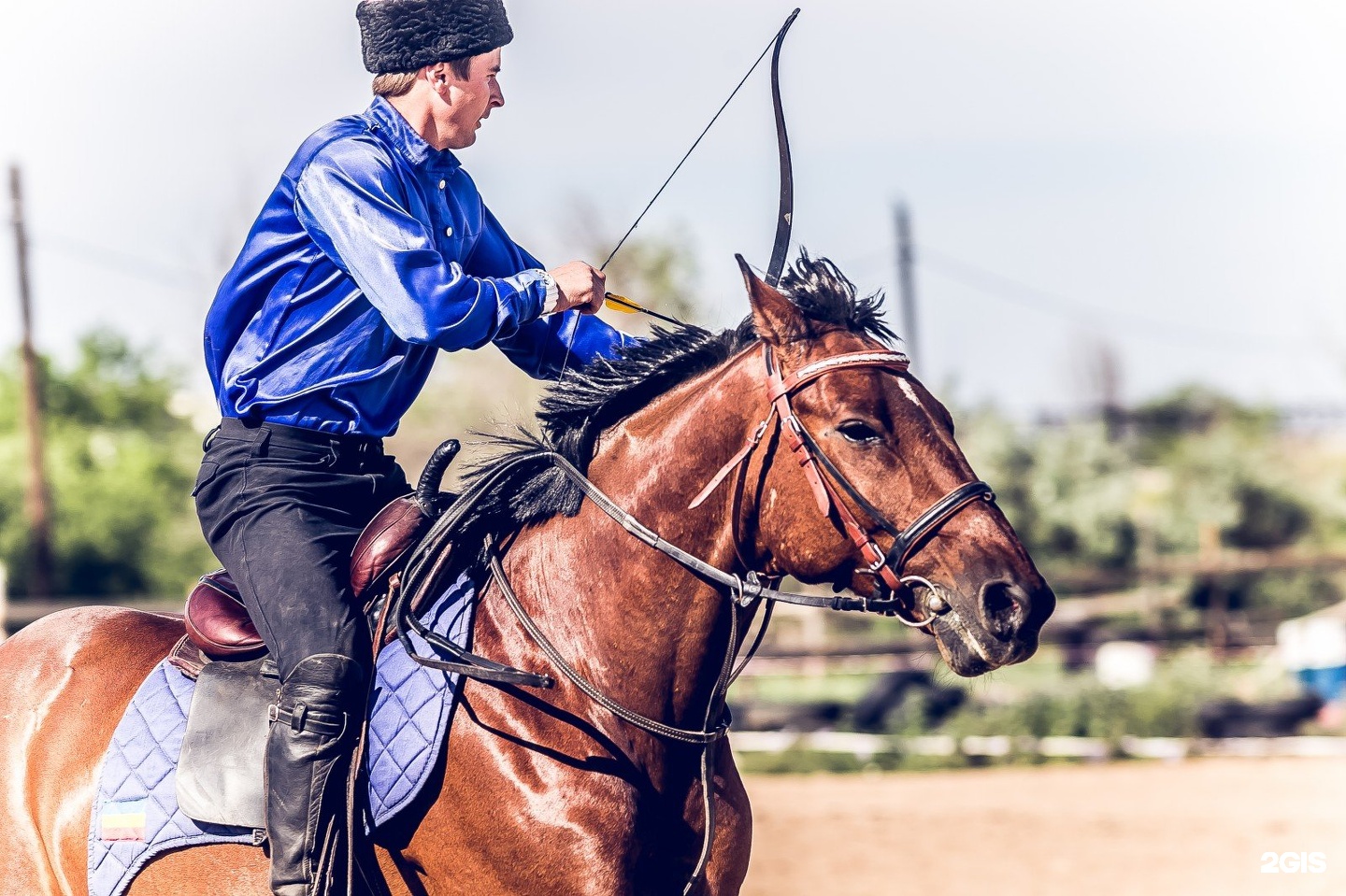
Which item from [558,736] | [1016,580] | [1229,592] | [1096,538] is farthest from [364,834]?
[1096,538]

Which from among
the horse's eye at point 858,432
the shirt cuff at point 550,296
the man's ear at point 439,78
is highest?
the man's ear at point 439,78

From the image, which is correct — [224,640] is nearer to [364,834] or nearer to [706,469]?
[364,834]

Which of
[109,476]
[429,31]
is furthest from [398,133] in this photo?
[109,476]

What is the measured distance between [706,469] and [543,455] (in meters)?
0.43

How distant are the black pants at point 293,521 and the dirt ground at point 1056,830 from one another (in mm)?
6619

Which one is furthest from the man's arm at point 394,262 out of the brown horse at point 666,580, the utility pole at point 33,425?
the utility pole at point 33,425

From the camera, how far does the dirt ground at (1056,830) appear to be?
30.7ft

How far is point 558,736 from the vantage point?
10.0 ft

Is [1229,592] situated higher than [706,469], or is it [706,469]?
[706,469]

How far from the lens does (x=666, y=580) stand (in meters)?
3.11

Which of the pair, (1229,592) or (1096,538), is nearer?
(1229,592)

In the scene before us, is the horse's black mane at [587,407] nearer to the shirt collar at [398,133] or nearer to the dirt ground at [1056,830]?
the shirt collar at [398,133]

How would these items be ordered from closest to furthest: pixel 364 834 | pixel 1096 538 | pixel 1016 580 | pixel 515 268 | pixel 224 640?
pixel 1016 580 → pixel 364 834 → pixel 224 640 → pixel 515 268 → pixel 1096 538

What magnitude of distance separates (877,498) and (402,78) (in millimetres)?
1499
